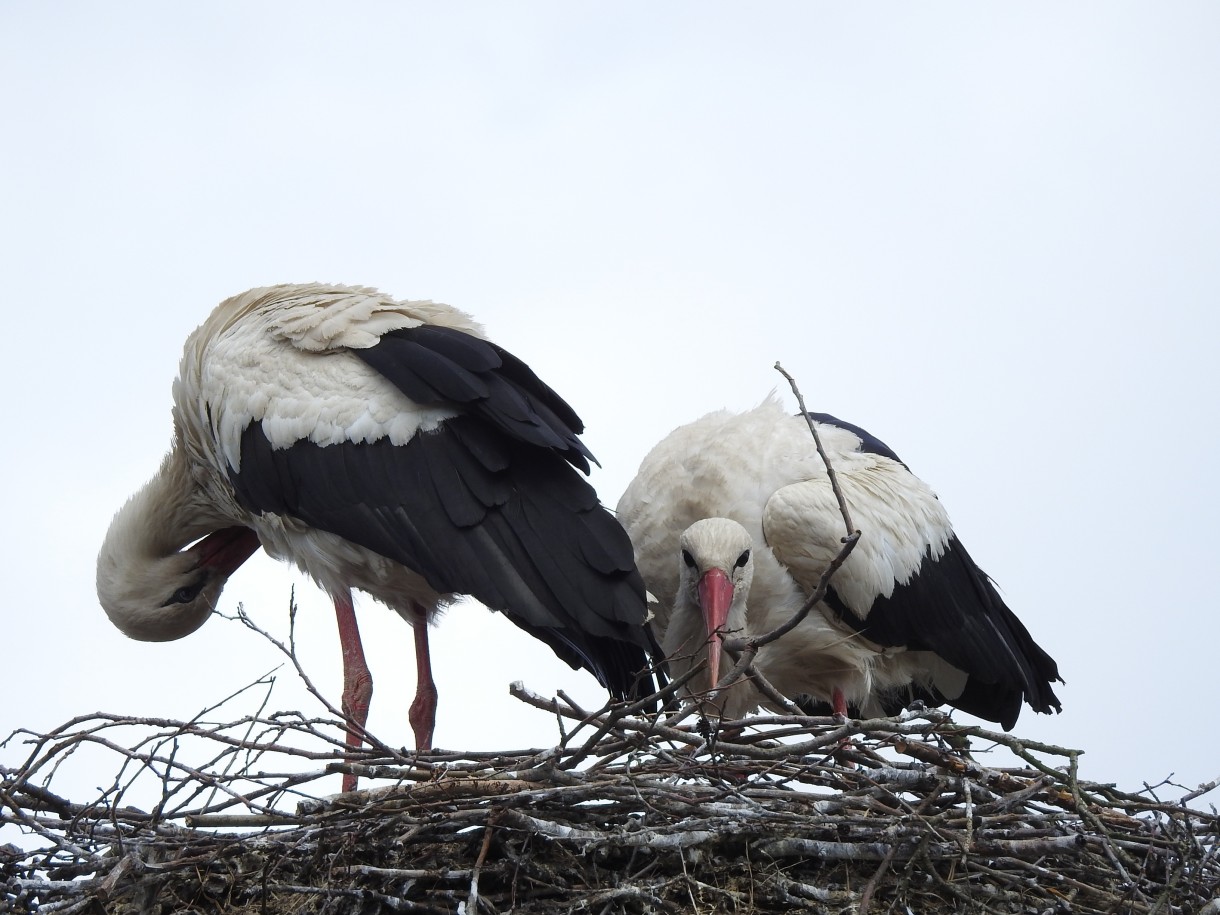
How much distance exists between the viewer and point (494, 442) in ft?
16.0

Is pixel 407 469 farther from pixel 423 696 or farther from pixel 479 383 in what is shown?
pixel 423 696

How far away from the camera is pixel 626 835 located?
381 cm

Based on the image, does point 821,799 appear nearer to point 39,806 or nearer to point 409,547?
point 409,547

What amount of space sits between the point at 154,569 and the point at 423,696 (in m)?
1.11

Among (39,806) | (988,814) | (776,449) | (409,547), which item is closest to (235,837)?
(39,806)

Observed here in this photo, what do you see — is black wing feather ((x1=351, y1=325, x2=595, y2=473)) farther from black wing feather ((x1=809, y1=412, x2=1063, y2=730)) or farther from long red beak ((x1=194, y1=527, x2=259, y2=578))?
long red beak ((x1=194, y1=527, x2=259, y2=578))

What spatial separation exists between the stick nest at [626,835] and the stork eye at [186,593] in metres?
1.72

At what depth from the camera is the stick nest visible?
3.81m

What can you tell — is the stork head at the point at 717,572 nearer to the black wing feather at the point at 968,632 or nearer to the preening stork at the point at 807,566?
the preening stork at the point at 807,566

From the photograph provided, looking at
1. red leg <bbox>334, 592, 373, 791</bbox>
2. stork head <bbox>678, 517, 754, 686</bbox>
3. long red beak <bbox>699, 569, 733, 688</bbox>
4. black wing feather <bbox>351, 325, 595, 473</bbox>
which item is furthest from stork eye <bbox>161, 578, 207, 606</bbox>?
long red beak <bbox>699, 569, 733, 688</bbox>

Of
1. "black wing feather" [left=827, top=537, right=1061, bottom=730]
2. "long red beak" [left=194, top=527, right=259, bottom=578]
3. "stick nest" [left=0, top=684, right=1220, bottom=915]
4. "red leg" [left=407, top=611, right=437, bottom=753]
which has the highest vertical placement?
"long red beak" [left=194, top=527, right=259, bottom=578]

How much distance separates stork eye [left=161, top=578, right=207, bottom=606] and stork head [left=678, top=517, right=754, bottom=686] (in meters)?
1.89

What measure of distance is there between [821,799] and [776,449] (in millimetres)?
1664

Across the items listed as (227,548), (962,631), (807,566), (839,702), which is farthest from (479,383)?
(962,631)
